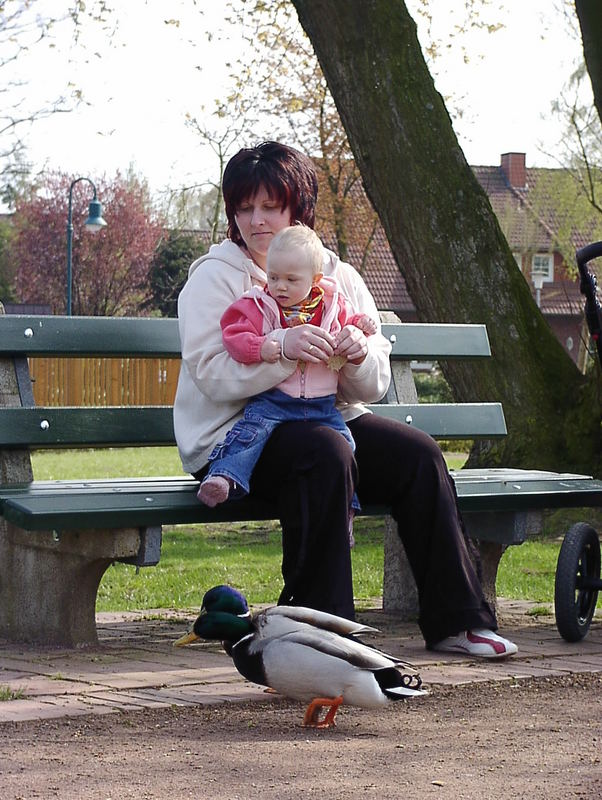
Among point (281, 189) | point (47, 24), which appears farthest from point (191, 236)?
point (281, 189)

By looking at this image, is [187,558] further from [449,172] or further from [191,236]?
[191,236]

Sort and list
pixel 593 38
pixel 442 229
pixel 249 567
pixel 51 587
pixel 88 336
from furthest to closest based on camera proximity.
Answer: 1. pixel 593 38
2. pixel 442 229
3. pixel 249 567
4. pixel 88 336
5. pixel 51 587

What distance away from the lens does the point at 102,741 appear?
11.2 ft

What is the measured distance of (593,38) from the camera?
903 centimetres

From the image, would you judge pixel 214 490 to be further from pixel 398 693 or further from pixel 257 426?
pixel 398 693

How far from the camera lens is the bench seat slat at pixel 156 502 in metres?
4.23

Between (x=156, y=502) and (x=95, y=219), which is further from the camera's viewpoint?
(x=95, y=219)

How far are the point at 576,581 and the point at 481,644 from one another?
0.62m

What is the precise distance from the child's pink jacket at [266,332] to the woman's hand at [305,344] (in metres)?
0.05

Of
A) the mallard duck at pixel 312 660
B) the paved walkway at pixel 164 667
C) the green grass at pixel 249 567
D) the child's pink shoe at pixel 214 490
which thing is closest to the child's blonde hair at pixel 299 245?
the child's pink shoe at pixel 214 490

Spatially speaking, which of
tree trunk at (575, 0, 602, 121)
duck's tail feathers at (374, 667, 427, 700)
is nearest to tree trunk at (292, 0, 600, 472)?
tree trunk at (575, 0, 602, 121)

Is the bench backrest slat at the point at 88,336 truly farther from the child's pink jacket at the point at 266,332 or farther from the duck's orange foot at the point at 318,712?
the duck's orange foot at the point at 318,712

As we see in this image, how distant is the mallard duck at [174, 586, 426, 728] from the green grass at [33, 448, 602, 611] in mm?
2361

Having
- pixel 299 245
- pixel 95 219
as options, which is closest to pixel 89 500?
pixel 299 245
